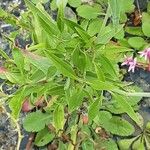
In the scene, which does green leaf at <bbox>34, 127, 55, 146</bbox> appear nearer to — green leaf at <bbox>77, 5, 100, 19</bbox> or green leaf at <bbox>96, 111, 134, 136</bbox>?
green leaf at <bbox>96, 111, 134, 136</bbox>

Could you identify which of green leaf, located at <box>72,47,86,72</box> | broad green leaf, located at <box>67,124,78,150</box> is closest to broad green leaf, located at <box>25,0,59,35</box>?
green leaf, located at <box>72,47,86,72</box>

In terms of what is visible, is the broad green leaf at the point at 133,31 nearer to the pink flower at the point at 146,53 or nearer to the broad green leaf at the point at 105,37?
the pink flower at the point at 146,53

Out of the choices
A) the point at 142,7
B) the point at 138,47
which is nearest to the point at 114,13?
the point at 138,47

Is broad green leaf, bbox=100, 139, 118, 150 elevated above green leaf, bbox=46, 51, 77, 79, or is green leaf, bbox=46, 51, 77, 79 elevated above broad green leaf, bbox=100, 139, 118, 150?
green leaf, bbox=46, 51, 77, 79

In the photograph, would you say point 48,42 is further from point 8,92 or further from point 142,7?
point 142,7

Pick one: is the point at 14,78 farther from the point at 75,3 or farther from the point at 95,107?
the point at 75,3

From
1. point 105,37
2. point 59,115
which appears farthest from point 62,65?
point 59,115

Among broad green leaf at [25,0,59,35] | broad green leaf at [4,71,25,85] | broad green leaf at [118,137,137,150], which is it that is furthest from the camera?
broad green leaf at [118,137,137,150]

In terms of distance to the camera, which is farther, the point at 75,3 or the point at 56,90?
the point at 75,3
